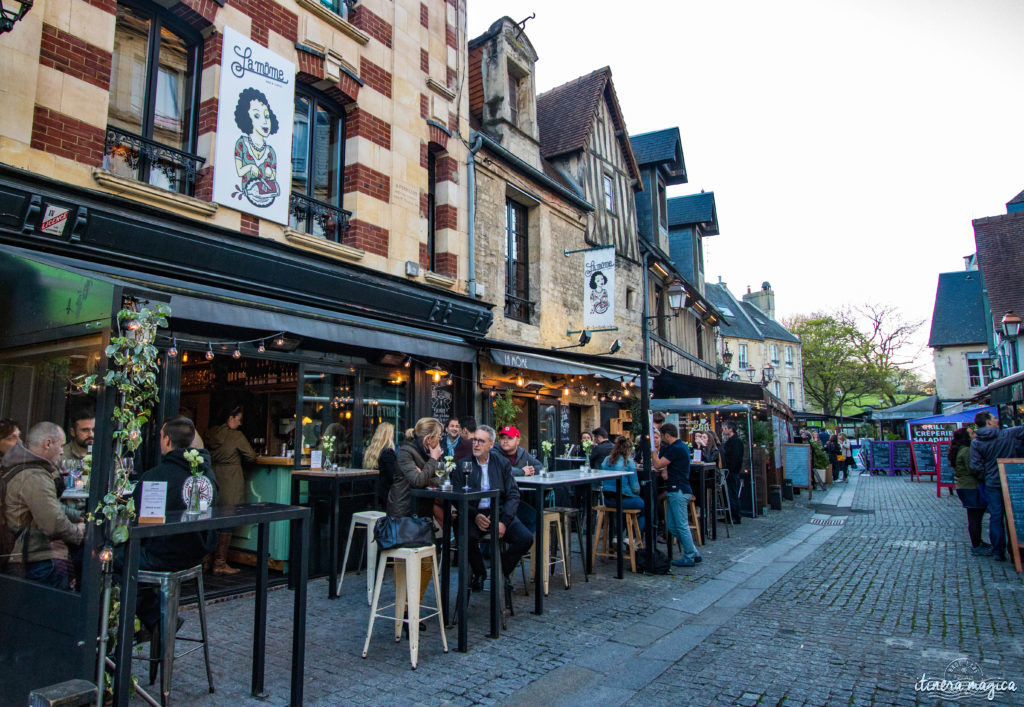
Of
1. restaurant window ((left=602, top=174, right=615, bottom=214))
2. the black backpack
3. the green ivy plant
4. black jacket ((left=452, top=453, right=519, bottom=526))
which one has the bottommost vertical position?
the black backpack

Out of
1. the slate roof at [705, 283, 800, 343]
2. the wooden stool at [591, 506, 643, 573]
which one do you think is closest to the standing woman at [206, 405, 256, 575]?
the wooden stool at [591, 506, 643, 573]

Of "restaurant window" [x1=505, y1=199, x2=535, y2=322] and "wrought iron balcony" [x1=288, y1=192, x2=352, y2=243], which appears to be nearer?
"wrought iron balcony" [x1=288, y1=192, x2=352, y2=243]

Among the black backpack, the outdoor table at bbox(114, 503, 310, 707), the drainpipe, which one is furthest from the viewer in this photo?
the drainpipe

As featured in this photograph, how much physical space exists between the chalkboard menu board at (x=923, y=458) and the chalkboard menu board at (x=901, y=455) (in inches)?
61.1

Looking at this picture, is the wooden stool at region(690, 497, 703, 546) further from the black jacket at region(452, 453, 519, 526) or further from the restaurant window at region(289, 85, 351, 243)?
the restaurant window at region(289, 85, 351, 243)

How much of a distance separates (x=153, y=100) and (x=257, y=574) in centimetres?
524

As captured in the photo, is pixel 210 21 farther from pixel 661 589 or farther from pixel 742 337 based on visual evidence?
pixel 742 337

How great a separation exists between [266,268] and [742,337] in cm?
4252

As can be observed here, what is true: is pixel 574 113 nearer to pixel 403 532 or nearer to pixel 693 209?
pixel 693 209

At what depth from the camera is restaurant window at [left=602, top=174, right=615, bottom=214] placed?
15.1 meters

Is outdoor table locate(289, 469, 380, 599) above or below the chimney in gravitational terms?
below

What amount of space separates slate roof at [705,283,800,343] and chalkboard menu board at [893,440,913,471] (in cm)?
1931

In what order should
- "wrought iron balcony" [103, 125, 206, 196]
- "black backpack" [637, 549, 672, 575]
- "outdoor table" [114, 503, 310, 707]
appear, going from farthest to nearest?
"black backpack" [637, 549, 672, 575], "wrought iron balcony" [103, 125, 206, 196], "outdoor table" [114, 503, 310, 707]

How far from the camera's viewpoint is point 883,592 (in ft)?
19.5
